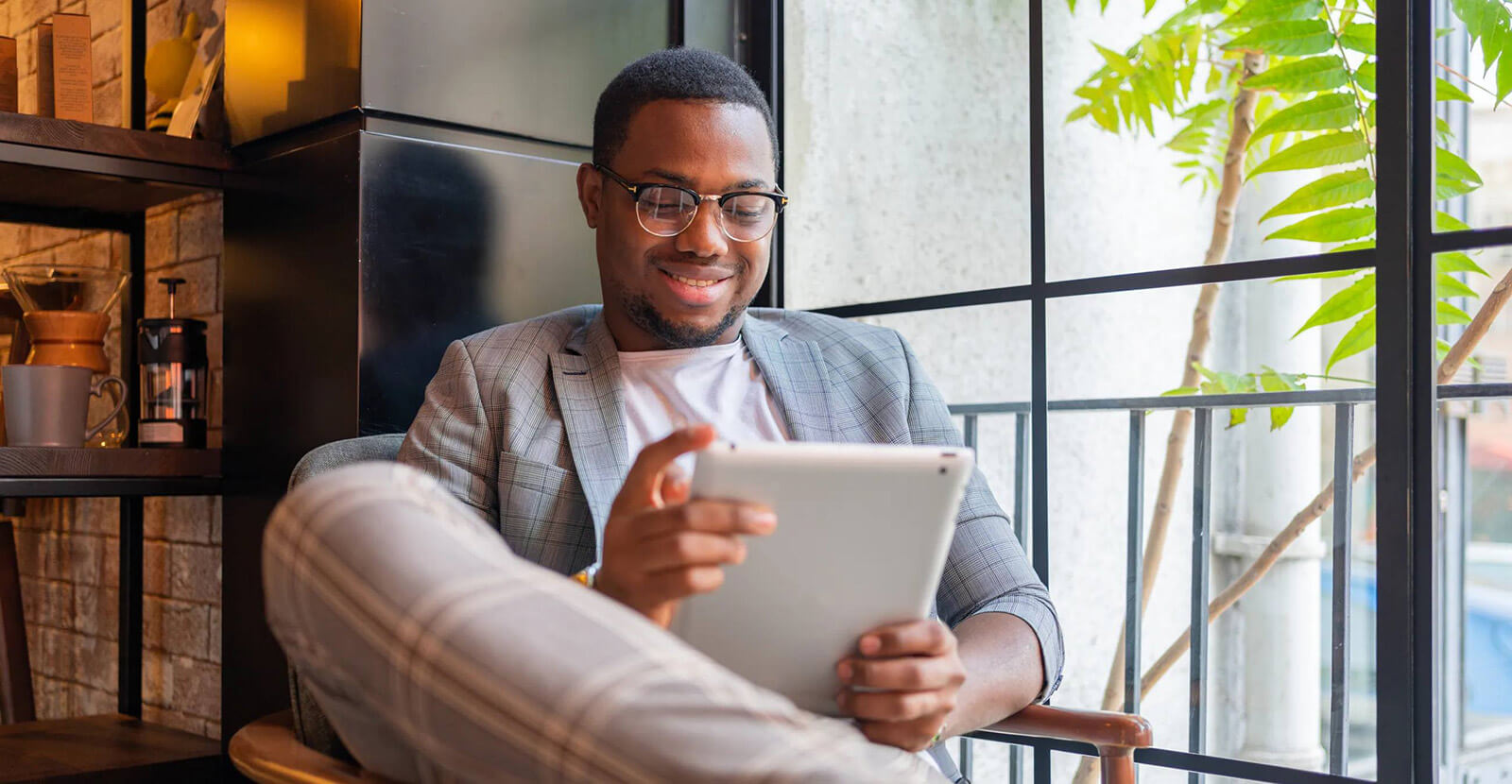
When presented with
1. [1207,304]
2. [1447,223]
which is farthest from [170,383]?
[1447,223]

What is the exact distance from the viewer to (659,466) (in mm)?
965

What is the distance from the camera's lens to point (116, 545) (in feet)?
8.25

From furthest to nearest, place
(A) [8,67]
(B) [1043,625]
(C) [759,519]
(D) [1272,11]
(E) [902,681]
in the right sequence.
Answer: (A) [8,67] → (D) [1272,11] → (B) [1043,625] → (E) [902,681] → (C) [759,519]

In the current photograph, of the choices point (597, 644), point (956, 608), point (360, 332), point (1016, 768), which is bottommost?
point (1016, 768)

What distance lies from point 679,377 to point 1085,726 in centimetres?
67

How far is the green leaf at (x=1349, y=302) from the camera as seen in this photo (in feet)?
4.94

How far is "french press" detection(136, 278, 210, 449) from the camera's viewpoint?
2037 mm

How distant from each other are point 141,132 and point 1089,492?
5.24 feet

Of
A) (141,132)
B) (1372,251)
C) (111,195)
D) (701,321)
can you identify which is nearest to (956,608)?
(701,321)

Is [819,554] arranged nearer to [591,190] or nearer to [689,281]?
[689,281]

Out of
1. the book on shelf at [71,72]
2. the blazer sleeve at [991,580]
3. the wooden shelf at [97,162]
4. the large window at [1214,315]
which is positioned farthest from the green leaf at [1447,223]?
the book on shelf at [71,72]

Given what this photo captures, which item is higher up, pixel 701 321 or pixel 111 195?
pixel 111 195

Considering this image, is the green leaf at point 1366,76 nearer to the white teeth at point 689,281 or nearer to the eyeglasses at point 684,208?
the eyeglasses at point 684,208

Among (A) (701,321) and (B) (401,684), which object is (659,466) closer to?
(B) (401,684)
